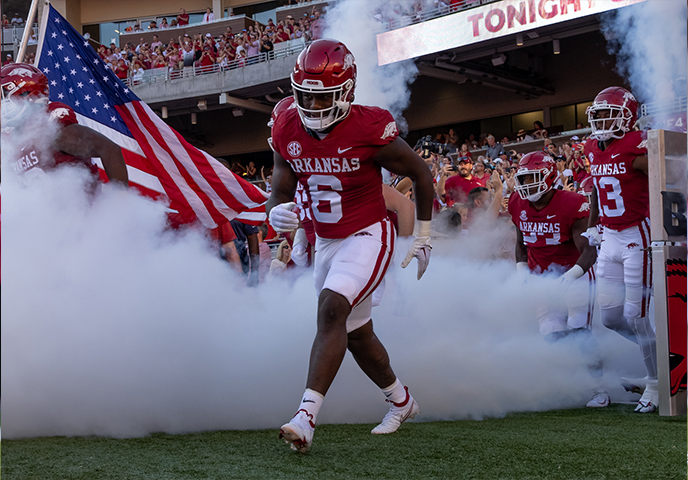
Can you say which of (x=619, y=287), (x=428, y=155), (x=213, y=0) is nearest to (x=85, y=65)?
(x=428, y=155)

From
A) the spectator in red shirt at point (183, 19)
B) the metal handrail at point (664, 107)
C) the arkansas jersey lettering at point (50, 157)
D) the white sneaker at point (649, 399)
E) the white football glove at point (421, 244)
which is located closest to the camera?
the white football glove at point (421, 244)

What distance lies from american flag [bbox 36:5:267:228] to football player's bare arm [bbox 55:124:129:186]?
4.00 ft

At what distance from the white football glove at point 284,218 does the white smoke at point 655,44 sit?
715 cm

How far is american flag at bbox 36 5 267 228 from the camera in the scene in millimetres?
5441

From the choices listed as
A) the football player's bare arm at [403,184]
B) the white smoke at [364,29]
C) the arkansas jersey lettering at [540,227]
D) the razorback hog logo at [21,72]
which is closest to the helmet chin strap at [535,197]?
the arkansas jersey lettering at [540,227]

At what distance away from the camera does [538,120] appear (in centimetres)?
1791

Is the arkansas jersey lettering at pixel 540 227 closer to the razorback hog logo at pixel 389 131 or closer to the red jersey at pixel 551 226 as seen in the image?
the red jersey at pixel 551 226

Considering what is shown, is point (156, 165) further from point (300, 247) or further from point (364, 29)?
point (364, 29)

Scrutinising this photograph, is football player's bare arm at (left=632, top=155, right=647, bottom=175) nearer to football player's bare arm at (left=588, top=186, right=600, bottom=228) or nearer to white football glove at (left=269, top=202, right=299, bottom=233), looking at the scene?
football player's bare arm at (left=588, top=186, right=600, bottom=228)

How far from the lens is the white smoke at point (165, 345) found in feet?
10.9

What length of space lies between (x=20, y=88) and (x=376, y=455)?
113 inches

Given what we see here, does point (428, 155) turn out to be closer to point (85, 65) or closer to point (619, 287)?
point (619, 287)

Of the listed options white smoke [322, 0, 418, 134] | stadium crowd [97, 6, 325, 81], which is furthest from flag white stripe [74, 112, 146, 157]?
stadium crowd [97, 6, 325, 81]

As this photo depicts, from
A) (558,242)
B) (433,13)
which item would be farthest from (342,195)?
(433,13)
